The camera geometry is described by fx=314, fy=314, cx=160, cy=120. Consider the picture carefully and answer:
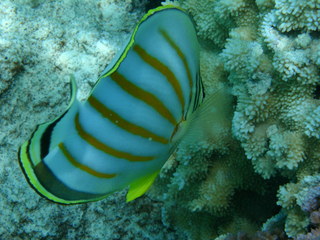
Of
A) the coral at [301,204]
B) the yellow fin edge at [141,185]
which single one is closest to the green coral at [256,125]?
the coral at [301,204]

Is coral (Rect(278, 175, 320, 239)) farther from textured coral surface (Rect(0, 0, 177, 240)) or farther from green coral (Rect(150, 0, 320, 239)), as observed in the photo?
textured coral surface (Rect(0, 0, 177, 240))

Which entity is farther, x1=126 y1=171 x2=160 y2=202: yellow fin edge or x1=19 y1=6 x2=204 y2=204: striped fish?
x1=126 y1=171 x2=160 y2=202: yellow fin edge

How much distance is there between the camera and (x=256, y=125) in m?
2.27

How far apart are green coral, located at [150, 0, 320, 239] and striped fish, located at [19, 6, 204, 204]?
112 centimetres

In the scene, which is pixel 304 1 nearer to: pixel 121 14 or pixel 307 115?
pixel 307 115

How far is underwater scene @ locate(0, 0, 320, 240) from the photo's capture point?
1152mm

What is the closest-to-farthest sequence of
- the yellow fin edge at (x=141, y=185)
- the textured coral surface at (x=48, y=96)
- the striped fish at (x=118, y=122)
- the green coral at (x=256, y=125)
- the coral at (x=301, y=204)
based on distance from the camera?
the striped fish at (x=118, y=122) → the yellow fin edge at (x=141, y=185) → the coral at (x=301, y=204) → the green coral at (x=256, y=125) → the textured coral surface at (x=48, y=96)

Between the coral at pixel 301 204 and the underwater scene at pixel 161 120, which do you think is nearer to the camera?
the underwater scene at pixel 161 120

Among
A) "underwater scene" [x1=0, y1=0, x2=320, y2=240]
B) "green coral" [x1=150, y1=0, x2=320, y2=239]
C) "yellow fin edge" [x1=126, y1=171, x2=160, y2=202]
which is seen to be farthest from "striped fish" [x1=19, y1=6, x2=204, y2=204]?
"green coral" [x1=150, y1=0, x2=320, y2=239]

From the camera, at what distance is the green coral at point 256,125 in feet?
6.71

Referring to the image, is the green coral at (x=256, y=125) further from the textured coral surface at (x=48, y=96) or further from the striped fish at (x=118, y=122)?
the striped fish at (x=118, y=122)

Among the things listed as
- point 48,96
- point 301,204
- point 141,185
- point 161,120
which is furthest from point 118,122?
point 48,96

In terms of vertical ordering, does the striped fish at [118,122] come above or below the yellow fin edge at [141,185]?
above

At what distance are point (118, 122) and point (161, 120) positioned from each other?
0.56 feet
